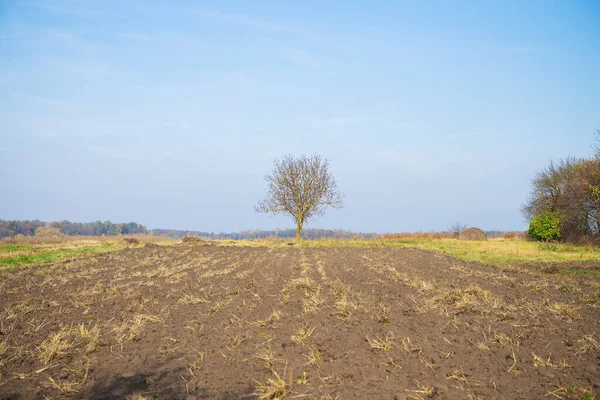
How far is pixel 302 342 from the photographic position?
755 cm

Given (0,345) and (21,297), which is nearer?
(0,345)

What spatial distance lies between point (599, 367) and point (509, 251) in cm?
2634

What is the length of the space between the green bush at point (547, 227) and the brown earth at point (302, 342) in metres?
30.2

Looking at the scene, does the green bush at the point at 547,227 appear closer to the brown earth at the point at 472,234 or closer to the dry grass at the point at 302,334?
the brown earth at the point at 472,234

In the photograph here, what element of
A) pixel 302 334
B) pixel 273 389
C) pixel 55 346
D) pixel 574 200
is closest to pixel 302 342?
pixel 302 334

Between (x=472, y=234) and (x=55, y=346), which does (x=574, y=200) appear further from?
(x=55, y=346)

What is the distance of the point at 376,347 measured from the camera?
7.18 meters

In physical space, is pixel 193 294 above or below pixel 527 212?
below

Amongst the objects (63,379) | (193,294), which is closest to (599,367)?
(63,379)

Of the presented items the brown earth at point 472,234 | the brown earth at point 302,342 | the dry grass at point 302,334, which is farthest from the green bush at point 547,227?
the dry grass at point 302,334

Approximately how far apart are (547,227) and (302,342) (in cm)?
Result: 4050

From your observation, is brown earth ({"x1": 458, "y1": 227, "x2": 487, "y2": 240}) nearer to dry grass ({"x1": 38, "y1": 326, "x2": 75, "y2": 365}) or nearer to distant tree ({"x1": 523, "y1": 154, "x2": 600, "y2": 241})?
distant tree ({"x1": 523, "y1": 154, "x2": 600, "y2": 241})

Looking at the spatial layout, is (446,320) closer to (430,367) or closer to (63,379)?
(430,367)

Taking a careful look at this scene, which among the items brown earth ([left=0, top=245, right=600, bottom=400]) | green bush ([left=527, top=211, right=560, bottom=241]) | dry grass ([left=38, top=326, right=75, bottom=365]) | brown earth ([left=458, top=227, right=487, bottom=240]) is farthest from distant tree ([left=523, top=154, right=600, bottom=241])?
dry grass ([left=38, top=326, right=75, bottom=365])
